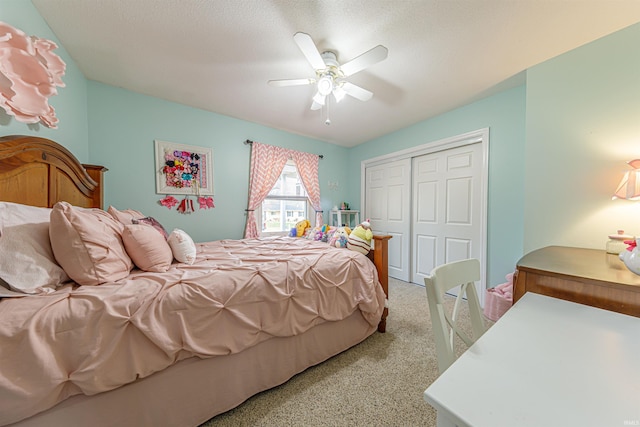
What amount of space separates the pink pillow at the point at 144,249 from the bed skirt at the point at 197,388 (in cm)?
58

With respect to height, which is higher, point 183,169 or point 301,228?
point 183,169

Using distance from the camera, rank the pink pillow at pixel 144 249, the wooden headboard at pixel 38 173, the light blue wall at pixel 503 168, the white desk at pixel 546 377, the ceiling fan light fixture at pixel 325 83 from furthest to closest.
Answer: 1. the light blue wall at pixel 503 168
2. the ceiling fan light fixture at pixel 325 83
3. the pink pillow at pixel 144 249
4. the wooden headboard at pixel 38 173
5. the white desk at pixel 546 377

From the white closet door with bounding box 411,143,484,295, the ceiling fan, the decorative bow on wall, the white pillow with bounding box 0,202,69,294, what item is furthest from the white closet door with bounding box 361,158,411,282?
the white pillow with bounding box 0,202,69,294

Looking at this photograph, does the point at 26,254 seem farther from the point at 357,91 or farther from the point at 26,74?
the point at 357,91

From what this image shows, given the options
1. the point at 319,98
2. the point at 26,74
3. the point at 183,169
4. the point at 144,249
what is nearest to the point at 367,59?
the point at 319,98

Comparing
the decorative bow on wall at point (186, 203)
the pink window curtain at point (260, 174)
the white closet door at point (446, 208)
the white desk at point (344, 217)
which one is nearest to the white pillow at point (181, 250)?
the decorative bow on wall at point (186, 203)

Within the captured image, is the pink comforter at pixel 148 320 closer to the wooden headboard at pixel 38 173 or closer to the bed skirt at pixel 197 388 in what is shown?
the bed skirt at pixel 197 388

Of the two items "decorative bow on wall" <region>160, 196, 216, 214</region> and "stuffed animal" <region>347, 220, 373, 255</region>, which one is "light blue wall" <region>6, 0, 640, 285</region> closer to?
"decorative bow on wall" <region>160, 196, 216, 214</region>

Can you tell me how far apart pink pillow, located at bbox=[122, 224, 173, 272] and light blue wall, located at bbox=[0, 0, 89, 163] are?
804mm

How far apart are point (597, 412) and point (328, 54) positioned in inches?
81.7

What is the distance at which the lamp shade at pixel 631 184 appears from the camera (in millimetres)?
1315

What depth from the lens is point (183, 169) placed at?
2.52 meters

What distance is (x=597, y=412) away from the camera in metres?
0.40

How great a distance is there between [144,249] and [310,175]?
2615mm
